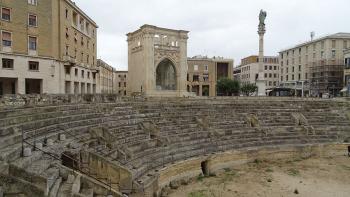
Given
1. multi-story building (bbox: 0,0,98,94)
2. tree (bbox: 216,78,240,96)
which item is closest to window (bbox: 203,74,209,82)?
tree (bbox: 216,78,240,96)

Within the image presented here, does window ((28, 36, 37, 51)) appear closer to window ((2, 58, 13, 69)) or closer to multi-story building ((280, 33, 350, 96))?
window ((2, 58, 13, 69))

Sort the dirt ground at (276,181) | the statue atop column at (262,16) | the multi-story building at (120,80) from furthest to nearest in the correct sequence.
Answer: the multi-story building at (120,80), the statue atop column at (262,16), the dirt ground at (276,181)

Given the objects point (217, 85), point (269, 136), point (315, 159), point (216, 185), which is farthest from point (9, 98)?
point (217, 85)

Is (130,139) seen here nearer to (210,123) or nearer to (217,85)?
(210,123)

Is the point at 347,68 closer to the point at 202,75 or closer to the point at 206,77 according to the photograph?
the point at 206,77

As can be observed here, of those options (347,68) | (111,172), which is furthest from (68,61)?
(347,68)

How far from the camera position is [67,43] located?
33.2m

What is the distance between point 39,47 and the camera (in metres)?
28.7

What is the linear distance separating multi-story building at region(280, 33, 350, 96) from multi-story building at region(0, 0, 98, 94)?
4224 cm

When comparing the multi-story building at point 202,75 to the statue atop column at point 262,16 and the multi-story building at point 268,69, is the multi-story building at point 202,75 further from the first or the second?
the statue atop column at point 262,16

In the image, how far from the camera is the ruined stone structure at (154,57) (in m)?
41.4

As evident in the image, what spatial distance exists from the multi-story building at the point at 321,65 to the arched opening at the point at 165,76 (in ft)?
90.3

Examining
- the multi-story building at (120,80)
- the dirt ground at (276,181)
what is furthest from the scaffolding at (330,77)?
the multi-story building at (120,80)

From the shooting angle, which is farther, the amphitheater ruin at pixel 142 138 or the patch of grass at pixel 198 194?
the patch of grass at pixel 198 194
